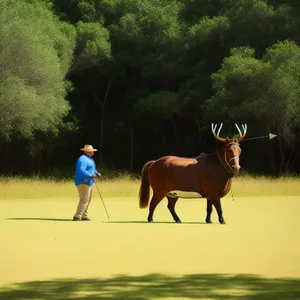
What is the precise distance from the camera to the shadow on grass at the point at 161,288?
28.9 feet

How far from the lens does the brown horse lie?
59.7 ft

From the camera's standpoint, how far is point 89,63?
4909cm

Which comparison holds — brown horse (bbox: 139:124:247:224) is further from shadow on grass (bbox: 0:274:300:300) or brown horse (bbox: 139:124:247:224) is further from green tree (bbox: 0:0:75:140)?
green tree (bbox: 0:0:75:140)

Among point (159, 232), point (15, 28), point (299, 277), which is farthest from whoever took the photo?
point (15, 28)

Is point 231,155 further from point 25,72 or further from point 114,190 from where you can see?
point 25,72

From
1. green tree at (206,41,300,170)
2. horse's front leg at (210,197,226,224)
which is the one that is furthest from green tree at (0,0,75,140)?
horse's front leg at (210,197,226,224)

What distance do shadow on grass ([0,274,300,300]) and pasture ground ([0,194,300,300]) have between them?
0.01 m

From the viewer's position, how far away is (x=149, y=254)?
1255 cm

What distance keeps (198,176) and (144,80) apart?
3386cm

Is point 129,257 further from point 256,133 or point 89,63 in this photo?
point 89,63

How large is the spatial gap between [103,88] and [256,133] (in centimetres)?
1620

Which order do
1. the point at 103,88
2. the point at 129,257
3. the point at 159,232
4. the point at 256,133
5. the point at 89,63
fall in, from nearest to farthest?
1. the point at 129,257
2. the point at 159,232
3. the point at 256,133
4. the point at 89,63
5. the point at 103,88

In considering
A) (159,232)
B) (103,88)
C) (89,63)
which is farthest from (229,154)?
(103,88)

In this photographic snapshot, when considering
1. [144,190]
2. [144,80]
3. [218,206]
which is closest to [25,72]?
[144,80]
